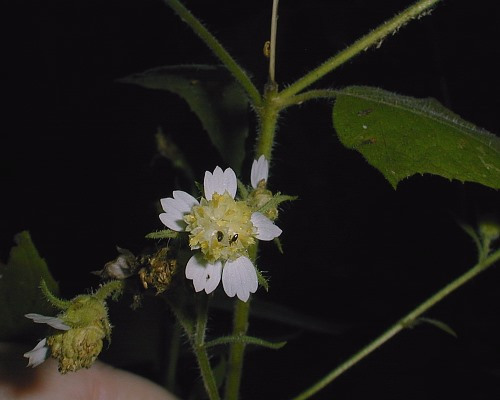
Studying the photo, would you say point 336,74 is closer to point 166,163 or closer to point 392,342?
point 166,163

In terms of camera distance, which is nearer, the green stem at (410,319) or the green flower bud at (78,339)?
the green flower bud at (78,339)

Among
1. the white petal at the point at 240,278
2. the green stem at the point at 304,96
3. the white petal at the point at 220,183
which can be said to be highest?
the green stem at the point at 304,96

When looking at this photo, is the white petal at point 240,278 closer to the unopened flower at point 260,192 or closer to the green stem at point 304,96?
the unopened flower at point 260,192

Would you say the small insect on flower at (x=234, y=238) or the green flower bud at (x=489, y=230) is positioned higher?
the green flower bud at (x=489, y=230)

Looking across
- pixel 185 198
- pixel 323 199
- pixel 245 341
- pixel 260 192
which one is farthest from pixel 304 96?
pixel 323 199

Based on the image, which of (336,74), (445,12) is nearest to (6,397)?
(336,74)

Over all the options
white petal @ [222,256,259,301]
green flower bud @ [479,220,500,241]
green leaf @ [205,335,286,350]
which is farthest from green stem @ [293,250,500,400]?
white petal @ [222,256,259,301]

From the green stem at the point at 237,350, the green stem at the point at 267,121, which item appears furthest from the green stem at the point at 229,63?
the green stem at the point at 237,350

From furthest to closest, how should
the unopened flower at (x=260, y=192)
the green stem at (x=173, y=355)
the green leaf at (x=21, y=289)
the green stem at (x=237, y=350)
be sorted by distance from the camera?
the green stem at (x=173, y=355) < the green leaf at (x=21, y=289) < the green stem at (x=237, y=350) < the unopened flower at (x=260, y=192)

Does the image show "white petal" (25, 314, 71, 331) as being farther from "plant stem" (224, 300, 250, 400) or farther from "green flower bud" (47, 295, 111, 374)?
"plant stem" (224, 300, 250, 400)
